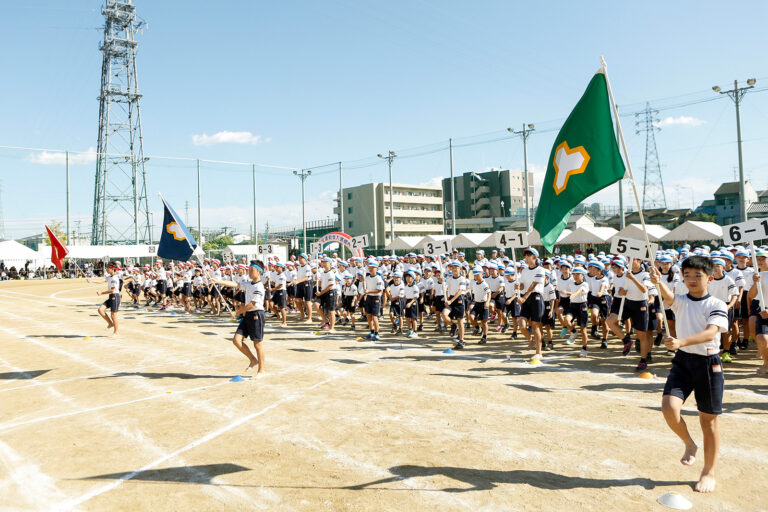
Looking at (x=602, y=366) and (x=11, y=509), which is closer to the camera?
(x=11, y=509)

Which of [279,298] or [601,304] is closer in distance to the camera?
[601,304]

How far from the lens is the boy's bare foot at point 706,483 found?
4492 mm

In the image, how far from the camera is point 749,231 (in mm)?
10188

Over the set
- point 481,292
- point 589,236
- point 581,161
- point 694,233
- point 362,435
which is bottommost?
point 362,435

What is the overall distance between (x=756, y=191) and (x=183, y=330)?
9899cm

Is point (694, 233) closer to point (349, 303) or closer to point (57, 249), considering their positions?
point (349, 303)

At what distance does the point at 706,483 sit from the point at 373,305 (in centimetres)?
994

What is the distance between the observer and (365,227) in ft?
289

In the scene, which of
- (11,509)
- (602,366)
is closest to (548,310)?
(602,366)

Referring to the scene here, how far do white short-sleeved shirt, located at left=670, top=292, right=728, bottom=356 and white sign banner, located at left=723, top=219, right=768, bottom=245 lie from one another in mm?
6490

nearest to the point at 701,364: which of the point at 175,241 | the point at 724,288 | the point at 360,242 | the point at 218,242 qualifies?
the point at 724,288

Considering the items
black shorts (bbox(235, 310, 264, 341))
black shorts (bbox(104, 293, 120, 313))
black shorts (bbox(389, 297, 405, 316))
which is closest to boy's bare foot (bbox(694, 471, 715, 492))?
black shorts (bbox(235, 310, 264, 341))

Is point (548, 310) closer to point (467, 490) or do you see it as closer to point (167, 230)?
point (467, 490)

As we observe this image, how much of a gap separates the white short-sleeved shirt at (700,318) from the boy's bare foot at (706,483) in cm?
101
